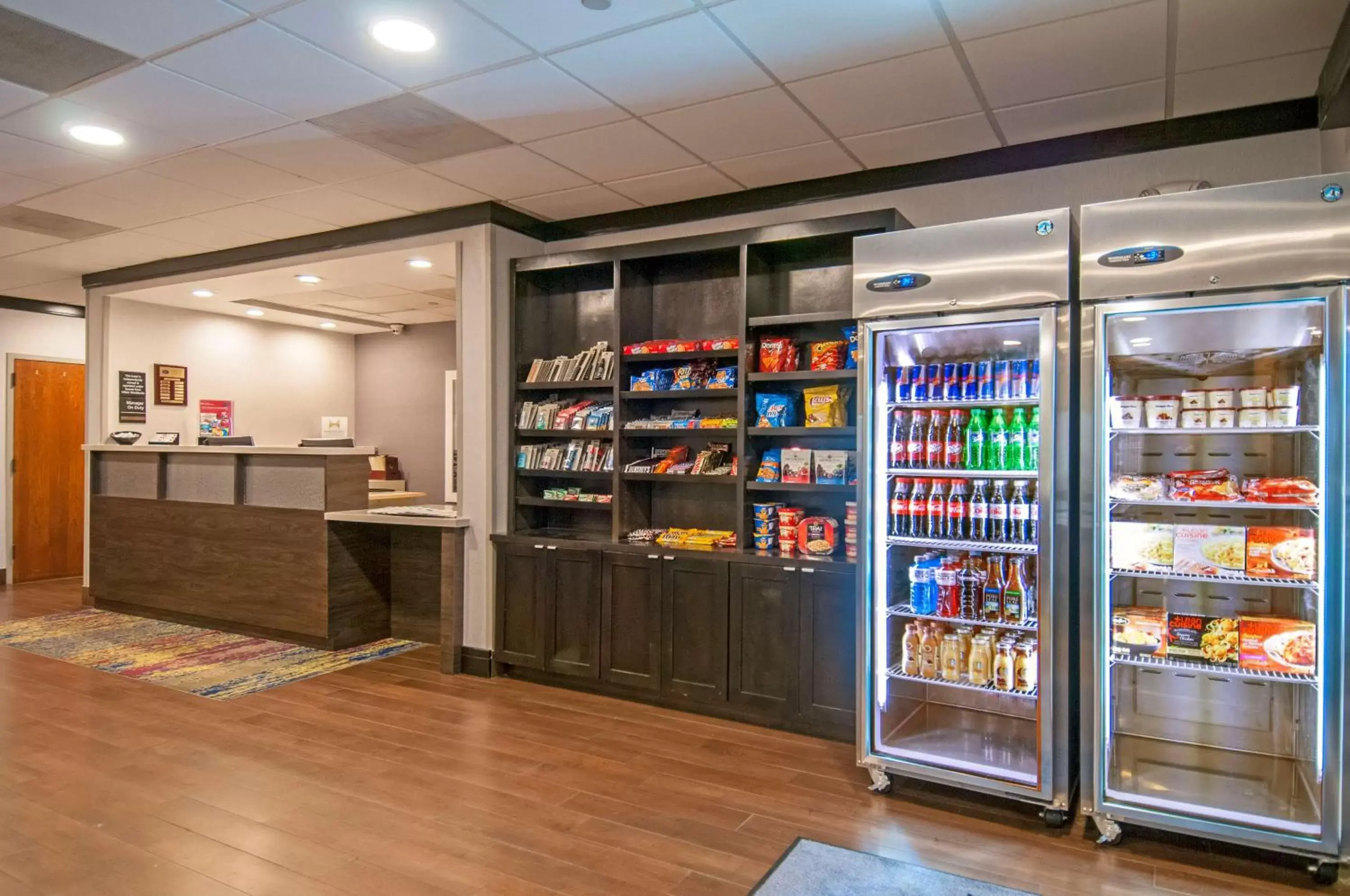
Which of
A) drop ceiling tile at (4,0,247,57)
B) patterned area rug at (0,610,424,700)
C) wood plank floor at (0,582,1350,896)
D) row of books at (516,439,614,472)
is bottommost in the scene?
wood plank floor at (0,582,1350,896)

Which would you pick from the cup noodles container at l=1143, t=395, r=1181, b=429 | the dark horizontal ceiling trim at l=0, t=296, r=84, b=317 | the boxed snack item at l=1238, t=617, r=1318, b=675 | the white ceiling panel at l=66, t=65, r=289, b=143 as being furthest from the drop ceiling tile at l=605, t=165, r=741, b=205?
the dark horizontal ceiling trim at l=0, t=296, r=84, b=317

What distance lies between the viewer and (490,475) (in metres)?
5.19

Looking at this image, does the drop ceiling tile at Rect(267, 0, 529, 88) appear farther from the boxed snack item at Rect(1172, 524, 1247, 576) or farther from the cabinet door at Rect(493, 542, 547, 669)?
the boxed snack item at Rect(1172, 524, 1247, 576)

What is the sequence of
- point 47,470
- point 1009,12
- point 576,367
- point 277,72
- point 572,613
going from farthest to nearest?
point 47,470 → point 576,367 → point 572,613 → point 277,72 → point 1009,12

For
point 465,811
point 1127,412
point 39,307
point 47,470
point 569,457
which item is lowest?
point 465,811

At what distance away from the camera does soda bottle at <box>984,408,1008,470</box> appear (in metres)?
3.31

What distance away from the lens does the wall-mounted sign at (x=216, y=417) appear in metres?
8.23

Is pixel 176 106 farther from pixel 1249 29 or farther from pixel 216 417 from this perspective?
pixel 216 417

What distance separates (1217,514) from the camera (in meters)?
3.34

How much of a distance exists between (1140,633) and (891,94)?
2.40 m

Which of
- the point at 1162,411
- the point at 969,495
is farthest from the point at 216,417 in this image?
the point at 1162,411

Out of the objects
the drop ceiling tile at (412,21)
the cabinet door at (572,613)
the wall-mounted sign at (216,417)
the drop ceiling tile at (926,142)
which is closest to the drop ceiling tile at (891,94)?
the drop ceiling tile at (926,142)

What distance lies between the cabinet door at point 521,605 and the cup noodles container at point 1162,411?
326cm

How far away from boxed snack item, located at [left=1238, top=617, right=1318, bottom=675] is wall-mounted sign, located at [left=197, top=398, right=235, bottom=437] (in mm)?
8363
